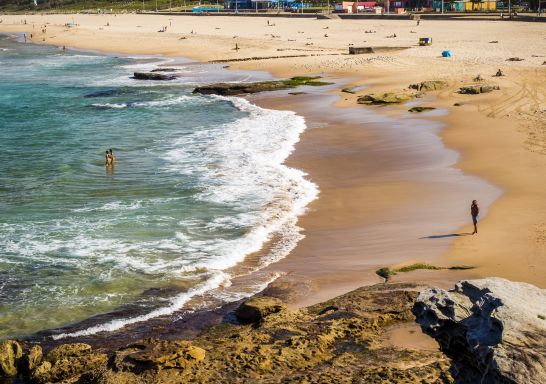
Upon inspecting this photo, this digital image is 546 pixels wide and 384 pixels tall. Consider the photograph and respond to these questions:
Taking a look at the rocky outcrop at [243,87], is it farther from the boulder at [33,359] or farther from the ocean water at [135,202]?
the boulder at [33,359]

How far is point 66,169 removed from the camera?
2905 centimetres

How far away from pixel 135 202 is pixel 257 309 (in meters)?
10.8

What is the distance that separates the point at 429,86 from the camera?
144 ft

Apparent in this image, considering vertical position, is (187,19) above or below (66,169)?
above

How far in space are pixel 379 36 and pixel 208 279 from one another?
246ft

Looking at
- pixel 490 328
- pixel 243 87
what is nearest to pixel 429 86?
pixel 243 87

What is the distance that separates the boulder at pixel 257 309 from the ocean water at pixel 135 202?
1.82 metres

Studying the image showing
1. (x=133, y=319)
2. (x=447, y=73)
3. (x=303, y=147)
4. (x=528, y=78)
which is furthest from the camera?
(x=447, y=73)

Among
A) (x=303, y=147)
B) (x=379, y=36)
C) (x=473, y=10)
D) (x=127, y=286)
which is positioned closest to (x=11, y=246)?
(x=127, y=286)

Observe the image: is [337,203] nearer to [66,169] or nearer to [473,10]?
[66,169]

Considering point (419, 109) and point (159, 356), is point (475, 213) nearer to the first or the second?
point (159, 356)

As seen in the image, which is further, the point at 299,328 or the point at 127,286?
the point at 127,286

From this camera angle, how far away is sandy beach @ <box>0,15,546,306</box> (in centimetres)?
1739

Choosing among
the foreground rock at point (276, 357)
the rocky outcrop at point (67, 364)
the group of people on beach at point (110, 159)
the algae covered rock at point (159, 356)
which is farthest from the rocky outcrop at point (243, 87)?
the algae covered rock at point (159, 356)
